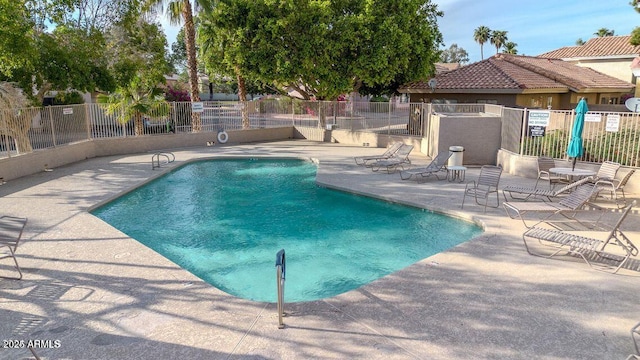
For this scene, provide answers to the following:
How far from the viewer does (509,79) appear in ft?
71.8

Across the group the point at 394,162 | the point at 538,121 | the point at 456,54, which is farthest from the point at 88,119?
the point at 456,54

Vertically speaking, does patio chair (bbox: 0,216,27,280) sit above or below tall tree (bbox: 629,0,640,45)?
below

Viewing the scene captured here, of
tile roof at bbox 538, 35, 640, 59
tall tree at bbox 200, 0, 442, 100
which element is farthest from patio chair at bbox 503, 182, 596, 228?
tile roof at bbox 538, 35, 640, 59

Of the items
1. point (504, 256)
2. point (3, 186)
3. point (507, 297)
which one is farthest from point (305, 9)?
point (507, 297)

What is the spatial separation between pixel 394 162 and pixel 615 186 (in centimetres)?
671

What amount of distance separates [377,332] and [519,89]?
19.4 metres

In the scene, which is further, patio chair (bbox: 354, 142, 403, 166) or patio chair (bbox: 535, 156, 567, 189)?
patio chair (bbox: 354, 142, 403, 166)

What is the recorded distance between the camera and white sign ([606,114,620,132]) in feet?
40.0

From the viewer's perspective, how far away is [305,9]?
2072cm

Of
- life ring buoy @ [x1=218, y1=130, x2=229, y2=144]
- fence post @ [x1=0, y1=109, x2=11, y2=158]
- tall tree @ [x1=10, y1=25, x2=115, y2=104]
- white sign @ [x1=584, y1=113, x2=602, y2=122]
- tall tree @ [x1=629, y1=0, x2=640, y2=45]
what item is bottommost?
life ring buoy @ [x1=218, y1=130, x2=229, y2=144]

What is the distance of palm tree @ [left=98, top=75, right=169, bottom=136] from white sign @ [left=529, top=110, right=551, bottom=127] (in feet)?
53.3

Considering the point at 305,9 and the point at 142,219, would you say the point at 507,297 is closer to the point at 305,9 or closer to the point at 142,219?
the point at 142,219

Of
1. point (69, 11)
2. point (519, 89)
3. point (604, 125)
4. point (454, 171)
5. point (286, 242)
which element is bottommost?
point (286, 242)

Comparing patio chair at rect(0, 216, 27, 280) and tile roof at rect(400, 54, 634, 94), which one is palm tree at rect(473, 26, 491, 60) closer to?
tile roof at rect(400, 54, 634, 94)
